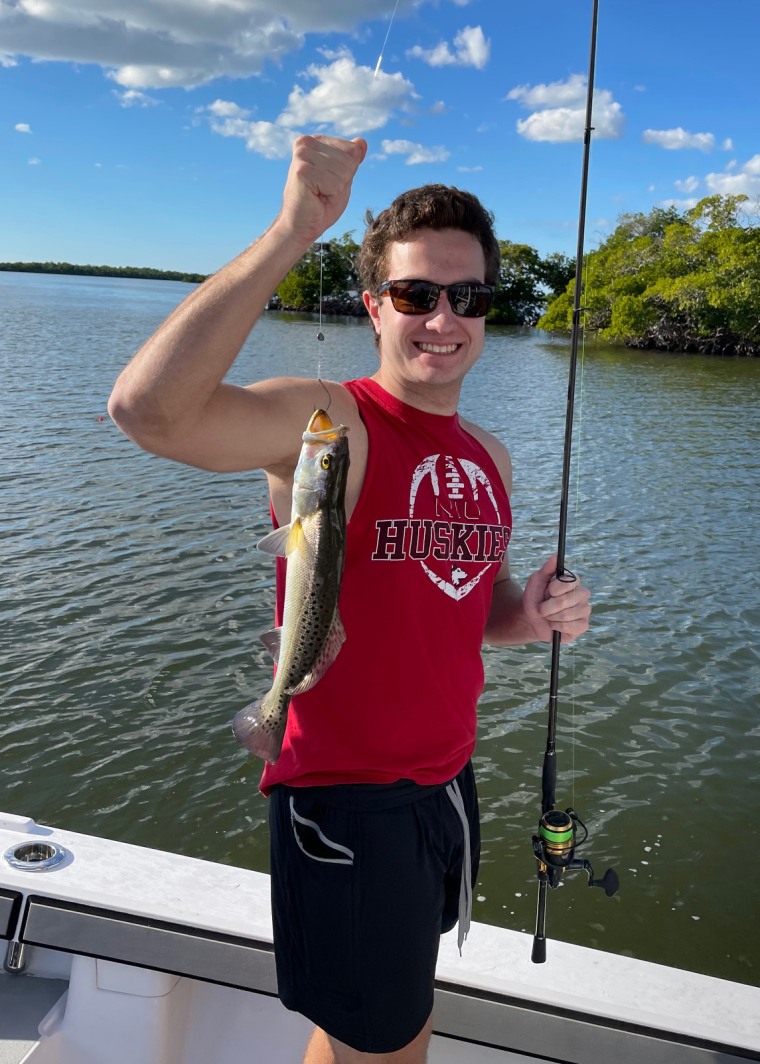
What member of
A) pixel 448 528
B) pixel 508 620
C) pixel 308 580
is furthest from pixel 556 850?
pixel 308 580

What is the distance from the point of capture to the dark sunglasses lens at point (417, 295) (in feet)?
8.45

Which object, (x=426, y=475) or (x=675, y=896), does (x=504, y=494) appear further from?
(x=675, y=896)

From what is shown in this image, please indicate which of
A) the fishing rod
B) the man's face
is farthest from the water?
the fishing rod

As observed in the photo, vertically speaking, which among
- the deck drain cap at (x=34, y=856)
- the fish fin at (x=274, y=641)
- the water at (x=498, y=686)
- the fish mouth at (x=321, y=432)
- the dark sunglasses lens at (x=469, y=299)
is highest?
the dark sunglasses lens at (x=469, y=299)

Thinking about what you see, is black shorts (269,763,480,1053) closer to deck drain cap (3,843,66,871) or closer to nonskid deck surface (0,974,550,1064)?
nonskid deck surface (0,974,550,1064)

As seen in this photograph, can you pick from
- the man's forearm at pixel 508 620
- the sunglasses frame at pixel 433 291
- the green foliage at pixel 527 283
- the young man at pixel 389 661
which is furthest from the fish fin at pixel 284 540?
the green foliage at pixel 527 283

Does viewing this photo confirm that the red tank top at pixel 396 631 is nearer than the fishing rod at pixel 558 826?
Yes

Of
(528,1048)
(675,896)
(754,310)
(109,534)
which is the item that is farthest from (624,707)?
(754,310)

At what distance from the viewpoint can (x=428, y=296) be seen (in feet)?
8.45

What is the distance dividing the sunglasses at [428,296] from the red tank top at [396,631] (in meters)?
0.30

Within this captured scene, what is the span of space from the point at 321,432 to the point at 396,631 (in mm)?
640

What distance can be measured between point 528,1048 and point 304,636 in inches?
60.5

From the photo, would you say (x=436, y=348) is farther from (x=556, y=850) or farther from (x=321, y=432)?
(x=556, y=850)

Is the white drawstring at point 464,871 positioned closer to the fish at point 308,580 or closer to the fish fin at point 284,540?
the fish at point 308,580
